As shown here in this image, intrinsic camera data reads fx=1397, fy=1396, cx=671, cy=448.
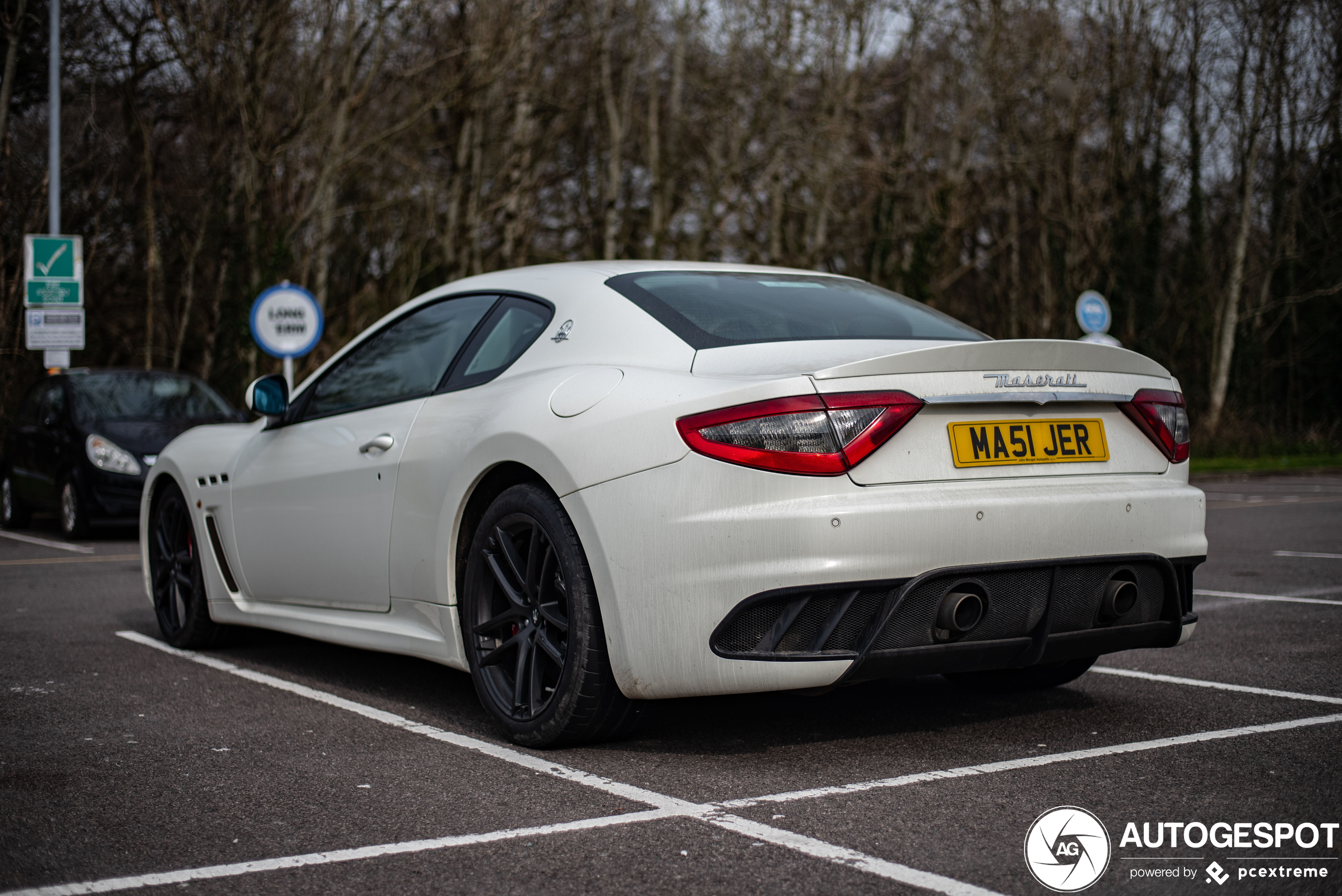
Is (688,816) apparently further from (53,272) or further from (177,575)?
(53,272)

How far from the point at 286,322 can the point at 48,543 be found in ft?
10.8

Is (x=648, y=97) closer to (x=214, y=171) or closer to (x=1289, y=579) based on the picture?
(x=214, y=171)

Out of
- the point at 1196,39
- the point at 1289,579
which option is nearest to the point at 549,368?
the point at 1289,579

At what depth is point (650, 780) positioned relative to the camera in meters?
3.72

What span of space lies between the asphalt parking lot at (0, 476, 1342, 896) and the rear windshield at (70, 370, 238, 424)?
787cm

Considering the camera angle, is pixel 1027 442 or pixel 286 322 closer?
pixel 1027 442

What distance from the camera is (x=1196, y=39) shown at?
2748 cm

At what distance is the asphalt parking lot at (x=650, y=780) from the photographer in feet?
9.76

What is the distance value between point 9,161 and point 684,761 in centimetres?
2035

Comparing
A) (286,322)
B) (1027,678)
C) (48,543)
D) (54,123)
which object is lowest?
(48,543)

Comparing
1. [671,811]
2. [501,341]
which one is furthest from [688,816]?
[501,341]

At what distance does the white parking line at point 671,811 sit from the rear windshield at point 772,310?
49.5 inches

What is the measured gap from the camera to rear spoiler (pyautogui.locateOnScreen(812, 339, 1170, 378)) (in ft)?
12.1

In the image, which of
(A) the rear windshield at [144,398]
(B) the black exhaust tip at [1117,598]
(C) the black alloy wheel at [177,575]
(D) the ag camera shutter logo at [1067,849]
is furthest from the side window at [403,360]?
(A) the rear windshield at [144,398]
